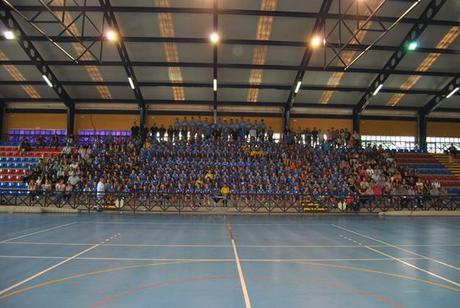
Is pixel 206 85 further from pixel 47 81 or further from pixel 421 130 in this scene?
pixel 421 130

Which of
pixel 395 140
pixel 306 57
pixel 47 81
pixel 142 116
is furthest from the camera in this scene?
pixel 395 140

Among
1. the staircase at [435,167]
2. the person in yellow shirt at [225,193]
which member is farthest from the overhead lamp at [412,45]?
the person in yellow shirt at [225,193]

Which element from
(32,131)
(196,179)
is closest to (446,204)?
(196,179)

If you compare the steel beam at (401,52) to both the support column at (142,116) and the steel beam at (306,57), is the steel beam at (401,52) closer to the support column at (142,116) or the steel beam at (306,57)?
the steel beam at (306,57)

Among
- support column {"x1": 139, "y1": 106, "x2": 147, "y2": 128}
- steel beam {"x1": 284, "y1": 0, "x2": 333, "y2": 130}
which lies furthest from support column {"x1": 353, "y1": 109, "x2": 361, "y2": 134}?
support column {"x1": 139, "y1": 106, "x2": 147, "y2": 128}

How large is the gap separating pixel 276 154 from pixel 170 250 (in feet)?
62.8

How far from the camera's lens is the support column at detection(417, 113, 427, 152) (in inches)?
1439

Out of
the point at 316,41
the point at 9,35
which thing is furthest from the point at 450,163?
the point at 9,35

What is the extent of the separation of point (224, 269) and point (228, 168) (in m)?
18.0

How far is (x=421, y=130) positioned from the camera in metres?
36.9

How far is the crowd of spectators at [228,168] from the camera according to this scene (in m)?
23.6

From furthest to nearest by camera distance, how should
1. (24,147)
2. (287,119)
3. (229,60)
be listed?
(287,119), (24,147), (229,60)

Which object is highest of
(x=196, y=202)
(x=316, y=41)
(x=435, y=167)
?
(x=316, y=41)

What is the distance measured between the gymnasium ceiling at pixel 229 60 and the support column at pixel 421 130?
95 centimetres
